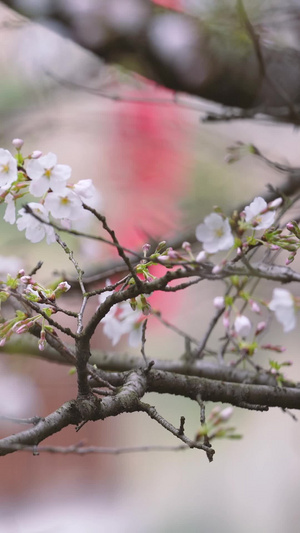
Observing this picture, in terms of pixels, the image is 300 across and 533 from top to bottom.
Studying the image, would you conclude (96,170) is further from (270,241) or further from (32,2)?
(270,241)

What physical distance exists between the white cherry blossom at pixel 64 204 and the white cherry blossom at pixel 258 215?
154 mm

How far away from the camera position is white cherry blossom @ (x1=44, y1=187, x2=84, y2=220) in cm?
57

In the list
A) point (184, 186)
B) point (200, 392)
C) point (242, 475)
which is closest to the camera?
point (200, 392)

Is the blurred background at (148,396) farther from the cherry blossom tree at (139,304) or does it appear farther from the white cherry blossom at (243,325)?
the white cherry blossom at (243,325)

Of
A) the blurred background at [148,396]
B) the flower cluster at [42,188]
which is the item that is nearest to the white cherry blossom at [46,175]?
the flower cluster at [42,188]

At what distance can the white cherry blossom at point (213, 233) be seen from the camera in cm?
58

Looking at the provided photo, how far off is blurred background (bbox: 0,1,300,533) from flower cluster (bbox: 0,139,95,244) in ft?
4.81

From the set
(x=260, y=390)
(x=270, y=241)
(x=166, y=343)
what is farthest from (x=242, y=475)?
(x=270, y=241)

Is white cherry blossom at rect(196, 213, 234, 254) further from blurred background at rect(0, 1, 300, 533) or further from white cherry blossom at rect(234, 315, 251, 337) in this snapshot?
blurred background at rect(0, 1, 300, 533)

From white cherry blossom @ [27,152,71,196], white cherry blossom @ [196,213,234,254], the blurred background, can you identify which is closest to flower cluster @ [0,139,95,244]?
white cherry blossom @ [27,152,71,196]

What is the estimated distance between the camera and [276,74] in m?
1.24

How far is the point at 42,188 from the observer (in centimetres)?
56

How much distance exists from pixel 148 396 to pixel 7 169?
2.82 metres

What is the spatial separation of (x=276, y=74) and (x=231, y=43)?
0.35ft
